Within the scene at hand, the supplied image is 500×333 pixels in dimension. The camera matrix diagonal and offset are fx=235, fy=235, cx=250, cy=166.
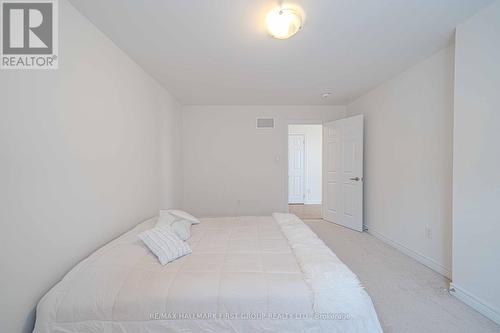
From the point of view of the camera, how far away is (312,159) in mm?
6762

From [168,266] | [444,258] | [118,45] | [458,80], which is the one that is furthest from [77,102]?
[444,258]

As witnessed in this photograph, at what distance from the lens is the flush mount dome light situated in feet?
5.45

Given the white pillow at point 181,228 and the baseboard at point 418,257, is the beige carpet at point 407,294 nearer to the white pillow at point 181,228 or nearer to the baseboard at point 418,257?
the baseboard at point 418,257

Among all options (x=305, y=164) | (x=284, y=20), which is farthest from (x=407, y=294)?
(x=305, y=164)

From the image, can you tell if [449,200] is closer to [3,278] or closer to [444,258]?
[444,258]

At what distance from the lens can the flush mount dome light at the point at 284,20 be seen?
5.45 feet

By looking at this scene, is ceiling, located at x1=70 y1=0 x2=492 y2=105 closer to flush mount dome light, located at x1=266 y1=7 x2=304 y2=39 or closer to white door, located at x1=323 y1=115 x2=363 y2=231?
flush mount dome light, located at x1=266 y1=7 x2=304 y2=39

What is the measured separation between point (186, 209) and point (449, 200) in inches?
154

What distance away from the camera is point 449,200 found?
2.35 m

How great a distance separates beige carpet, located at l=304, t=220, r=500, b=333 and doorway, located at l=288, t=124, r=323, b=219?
3489 mm

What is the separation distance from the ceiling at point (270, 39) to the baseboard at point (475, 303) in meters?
2.19

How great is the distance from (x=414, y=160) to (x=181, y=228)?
2756 mm

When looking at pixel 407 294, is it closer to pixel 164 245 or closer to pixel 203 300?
pixel 203 300

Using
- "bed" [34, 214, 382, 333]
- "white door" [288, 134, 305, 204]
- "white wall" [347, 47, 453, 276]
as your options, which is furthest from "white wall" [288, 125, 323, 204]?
"bed" [34, 214, 382, 333]
